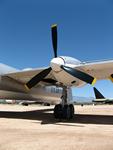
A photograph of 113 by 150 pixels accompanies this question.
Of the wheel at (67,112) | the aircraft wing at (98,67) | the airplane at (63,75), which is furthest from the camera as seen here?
the wheel at (67,112)

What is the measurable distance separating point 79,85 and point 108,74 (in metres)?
2.50

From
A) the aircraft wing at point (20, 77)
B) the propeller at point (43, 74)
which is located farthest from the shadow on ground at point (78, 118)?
the aircraft wing at point (20, 77)

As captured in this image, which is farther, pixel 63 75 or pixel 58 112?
pixel 58 112

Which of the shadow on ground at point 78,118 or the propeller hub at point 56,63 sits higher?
the propeller hub at point 56,63

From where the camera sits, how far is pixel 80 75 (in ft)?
54.6

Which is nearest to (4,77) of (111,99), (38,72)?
(38,72)

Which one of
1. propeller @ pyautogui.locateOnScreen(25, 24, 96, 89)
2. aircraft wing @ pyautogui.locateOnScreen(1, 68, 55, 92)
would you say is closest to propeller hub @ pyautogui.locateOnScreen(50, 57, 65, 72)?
propeller @ pyautogui.locateOnScreen(25, 24, 96, 89)

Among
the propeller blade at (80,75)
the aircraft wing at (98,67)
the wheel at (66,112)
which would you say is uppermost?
the aircraft wing at (98,67)

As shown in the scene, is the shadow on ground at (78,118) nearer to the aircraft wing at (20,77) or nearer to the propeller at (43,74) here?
the propeller at (43,74)

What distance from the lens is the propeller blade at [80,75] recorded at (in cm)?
1647

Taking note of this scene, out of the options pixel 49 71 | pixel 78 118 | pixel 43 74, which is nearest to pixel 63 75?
pixel 49 71

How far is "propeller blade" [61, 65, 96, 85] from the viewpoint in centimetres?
1647

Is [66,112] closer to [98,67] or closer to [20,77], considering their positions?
[98,67]

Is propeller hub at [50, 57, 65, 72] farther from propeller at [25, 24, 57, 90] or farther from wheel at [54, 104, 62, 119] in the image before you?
wheel at [54, 104, 62, 119]
